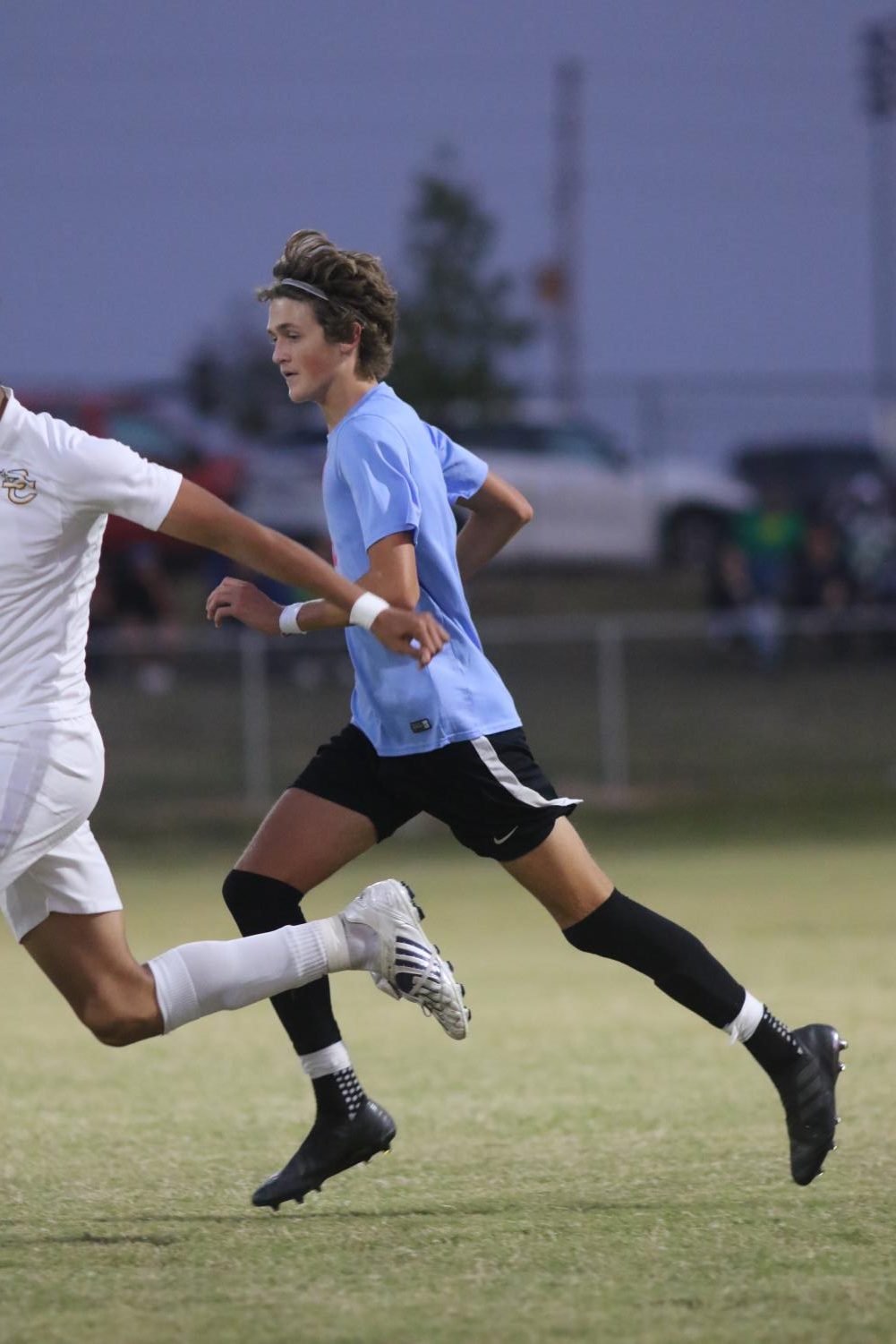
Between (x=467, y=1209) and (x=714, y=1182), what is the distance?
635mm

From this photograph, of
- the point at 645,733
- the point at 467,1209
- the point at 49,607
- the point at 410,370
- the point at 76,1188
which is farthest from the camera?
the point at 410,370

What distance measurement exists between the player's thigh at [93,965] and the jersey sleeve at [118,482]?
2.91ft

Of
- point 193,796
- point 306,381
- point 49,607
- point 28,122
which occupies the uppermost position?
point 28,122

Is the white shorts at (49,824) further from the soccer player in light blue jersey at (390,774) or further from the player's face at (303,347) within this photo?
the player's face at (303,347)

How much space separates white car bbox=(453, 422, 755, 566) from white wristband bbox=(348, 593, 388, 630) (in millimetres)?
18209

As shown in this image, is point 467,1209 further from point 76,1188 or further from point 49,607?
point 49,607

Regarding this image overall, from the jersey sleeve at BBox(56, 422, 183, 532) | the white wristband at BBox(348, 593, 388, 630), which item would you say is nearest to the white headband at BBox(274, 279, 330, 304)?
the jersey sleeve at BBox(56, 422, 183, 532)

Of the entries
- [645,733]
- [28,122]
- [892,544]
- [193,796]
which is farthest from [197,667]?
[28,122]

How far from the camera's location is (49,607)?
3.99 meters

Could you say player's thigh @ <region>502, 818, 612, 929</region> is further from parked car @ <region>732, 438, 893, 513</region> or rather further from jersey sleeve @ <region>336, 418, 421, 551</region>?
parked car @ <region>732, 438, 893, 513</region>

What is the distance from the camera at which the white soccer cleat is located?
436 centimetres

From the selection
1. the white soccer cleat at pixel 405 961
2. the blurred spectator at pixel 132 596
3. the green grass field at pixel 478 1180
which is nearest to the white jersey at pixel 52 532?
the white soccer cleat at pixel 405 961

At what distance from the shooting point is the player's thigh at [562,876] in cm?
443

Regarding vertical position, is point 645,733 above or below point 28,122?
below
